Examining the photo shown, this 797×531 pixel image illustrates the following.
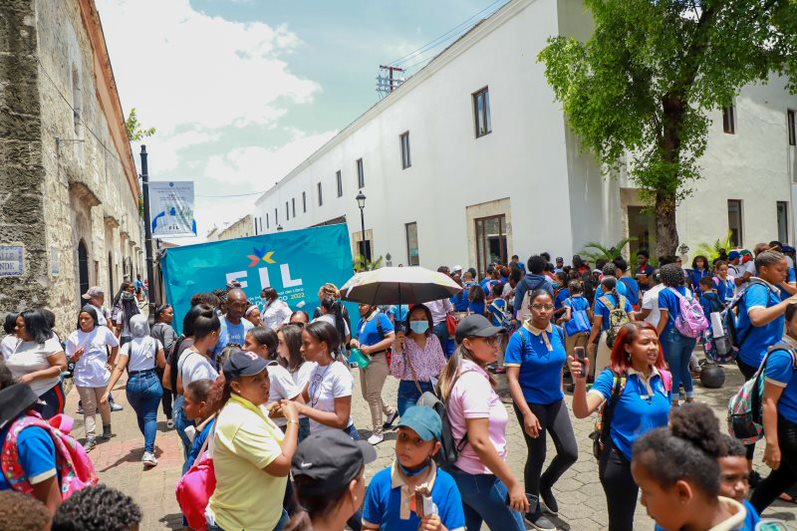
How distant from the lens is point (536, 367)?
3969 mm

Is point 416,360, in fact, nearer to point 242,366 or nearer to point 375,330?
point 375,330

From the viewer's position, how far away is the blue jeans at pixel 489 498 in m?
2.83

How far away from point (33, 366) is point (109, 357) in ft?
5.42

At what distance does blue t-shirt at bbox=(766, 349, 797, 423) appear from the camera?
3186 millimetres

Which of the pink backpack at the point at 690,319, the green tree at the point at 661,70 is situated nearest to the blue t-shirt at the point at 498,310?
the pink backpack at the point at 690,319

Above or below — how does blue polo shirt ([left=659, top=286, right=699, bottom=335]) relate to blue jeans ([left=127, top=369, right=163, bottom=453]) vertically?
above

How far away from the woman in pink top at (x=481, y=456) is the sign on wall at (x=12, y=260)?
289 inches

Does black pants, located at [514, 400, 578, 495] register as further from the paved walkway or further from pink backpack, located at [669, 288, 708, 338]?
pink backpack, located at [669, 288, 708, 338]

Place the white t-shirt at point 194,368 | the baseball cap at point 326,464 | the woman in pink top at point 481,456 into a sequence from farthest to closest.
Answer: the white t-shirt at point 194,368 < the woman in pink top at point 481,456 < the baseball cap at point 326,464

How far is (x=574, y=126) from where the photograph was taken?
1241 centimetres

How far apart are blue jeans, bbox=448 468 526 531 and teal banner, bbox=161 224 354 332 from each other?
7.06 m

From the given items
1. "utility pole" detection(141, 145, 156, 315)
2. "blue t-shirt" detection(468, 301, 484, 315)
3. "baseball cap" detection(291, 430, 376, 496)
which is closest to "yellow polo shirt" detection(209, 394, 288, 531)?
"baseball cap" detection(291, 430, 376, 496)

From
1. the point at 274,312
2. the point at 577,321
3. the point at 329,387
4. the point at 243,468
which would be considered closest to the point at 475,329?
the point at 329,387

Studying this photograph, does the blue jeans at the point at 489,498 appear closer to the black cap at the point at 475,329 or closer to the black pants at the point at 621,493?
the black pants at the point at 621,493
